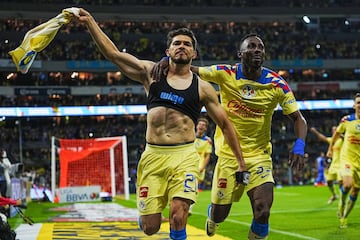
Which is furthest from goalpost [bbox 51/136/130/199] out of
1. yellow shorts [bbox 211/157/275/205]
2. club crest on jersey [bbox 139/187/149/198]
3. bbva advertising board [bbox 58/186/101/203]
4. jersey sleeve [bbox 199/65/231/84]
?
club crest on jersey [bbox 139/187/149/198]

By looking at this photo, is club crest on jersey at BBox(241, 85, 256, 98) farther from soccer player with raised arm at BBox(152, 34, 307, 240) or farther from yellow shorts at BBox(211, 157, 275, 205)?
yellow shorts at BBox(211, 157, 275, 205)

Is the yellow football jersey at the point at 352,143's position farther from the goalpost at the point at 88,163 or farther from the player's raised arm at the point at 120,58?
the goalpost at the point at 88,163

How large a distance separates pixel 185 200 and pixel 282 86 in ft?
6.86

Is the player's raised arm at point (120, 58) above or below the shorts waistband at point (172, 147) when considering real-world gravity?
above

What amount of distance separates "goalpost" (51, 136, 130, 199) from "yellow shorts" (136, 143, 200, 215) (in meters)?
16.6

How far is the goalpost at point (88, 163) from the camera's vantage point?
23.2 metres

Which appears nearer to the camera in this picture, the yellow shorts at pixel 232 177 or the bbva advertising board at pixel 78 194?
the yellow shorts at pixel 232 177

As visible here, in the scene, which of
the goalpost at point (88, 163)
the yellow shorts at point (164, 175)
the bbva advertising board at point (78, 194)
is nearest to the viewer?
the yellow shorts at point (164, 175)

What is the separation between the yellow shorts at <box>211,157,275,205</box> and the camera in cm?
717

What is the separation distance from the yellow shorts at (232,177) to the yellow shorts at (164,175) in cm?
111

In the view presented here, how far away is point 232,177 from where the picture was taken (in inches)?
291

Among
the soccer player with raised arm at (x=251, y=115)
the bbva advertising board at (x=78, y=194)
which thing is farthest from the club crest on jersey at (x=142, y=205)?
the bbva advertising board at (x=78, y=194)

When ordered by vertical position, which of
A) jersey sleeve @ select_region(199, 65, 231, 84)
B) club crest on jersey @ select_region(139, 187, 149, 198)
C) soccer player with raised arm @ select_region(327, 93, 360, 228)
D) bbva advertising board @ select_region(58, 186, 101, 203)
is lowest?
bbva advertising board @ select_region(58, 186, 101, 203)

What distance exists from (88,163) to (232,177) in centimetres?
1787
